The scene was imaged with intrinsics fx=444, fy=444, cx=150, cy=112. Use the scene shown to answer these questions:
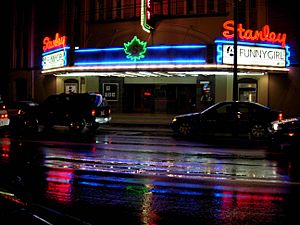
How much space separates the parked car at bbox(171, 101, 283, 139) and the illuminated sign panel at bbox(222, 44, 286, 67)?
23.7 ft

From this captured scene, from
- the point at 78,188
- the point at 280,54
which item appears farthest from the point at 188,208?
the point at 280,54

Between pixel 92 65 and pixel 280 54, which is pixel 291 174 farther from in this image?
pixel 92 65

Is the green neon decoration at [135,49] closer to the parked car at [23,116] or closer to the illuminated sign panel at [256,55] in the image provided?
the illuminated sign panel at [256,55]

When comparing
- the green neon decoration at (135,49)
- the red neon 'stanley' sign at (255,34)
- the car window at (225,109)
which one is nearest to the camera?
the car window at (225,109)

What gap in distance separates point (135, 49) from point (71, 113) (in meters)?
8.08

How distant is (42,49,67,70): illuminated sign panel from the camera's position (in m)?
30.9

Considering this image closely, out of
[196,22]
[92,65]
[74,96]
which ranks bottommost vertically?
[74,96]

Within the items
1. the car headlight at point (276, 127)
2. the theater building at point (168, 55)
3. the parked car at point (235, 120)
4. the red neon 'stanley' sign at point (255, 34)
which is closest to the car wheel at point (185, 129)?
the parked car at point (235, 120)

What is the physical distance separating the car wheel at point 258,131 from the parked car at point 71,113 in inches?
299

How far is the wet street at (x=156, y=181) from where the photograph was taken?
7.11 meters

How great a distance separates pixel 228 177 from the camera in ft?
33.9

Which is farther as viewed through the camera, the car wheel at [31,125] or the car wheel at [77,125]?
the car wheel at [31,125]

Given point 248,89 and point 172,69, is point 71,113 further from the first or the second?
point 248,89

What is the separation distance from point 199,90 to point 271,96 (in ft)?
17.7
